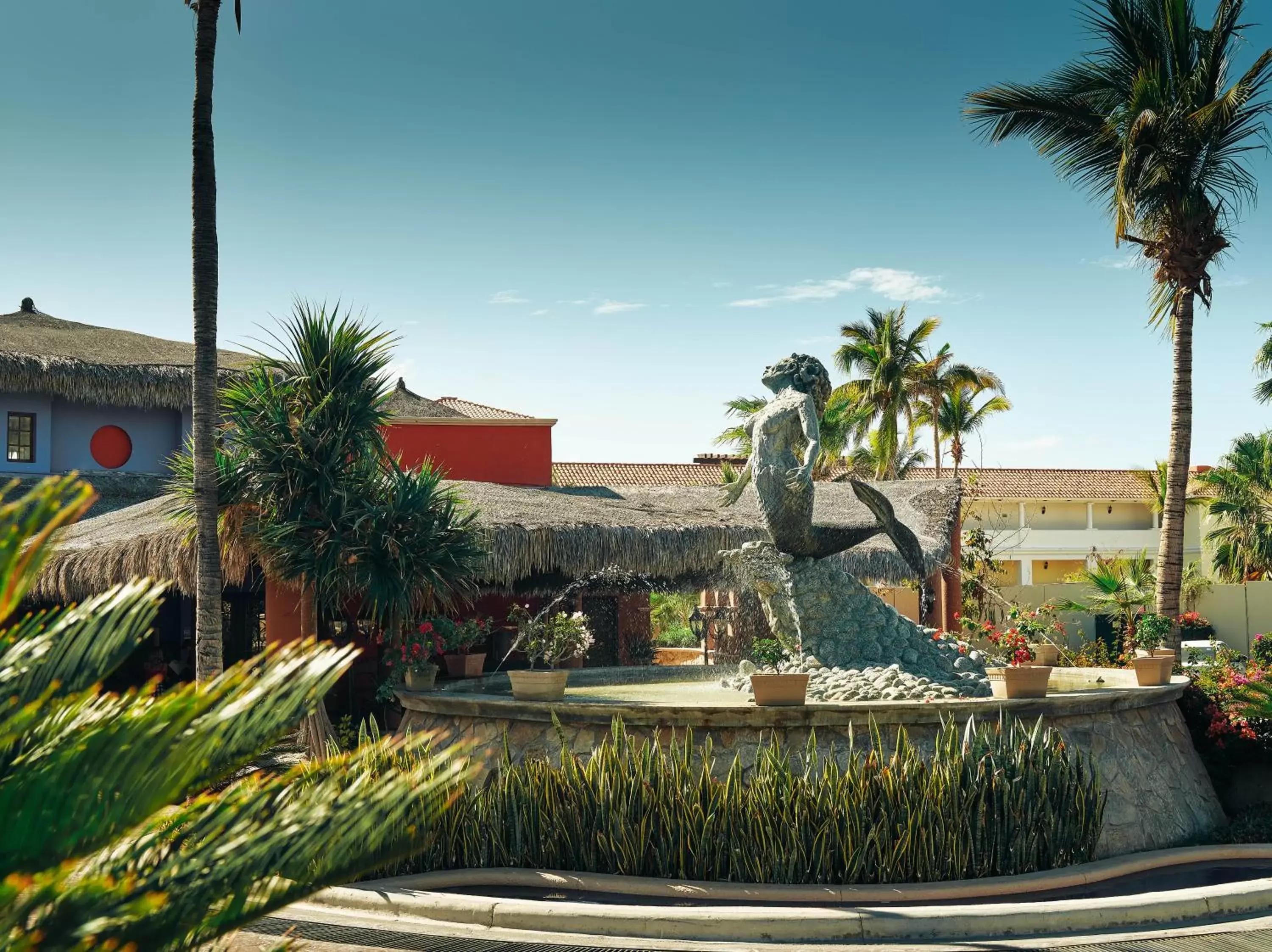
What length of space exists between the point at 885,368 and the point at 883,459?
119 inches

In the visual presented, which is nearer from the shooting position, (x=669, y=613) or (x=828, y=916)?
(x=828, y=916)

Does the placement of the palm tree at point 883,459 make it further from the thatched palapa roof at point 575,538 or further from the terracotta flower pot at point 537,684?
the terracotta flower pot at point 537,684

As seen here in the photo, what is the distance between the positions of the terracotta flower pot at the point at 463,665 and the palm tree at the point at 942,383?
2777 cm

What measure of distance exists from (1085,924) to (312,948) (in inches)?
181

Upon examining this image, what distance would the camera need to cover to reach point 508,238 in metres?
17.3

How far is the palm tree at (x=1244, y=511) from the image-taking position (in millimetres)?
31828

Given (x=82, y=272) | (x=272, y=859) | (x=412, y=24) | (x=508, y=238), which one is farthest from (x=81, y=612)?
(x=82, y=272)

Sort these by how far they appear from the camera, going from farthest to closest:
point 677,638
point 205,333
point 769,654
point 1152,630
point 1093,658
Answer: point 677,638
point 1093,658
point 1152,630
point 769,654
point 205,333

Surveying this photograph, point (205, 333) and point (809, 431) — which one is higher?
point (205, 333)

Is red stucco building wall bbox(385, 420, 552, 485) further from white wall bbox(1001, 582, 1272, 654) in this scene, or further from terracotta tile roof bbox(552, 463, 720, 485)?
terracotta tile roof bbox(552, 463, 720, 485)

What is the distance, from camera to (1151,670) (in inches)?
423

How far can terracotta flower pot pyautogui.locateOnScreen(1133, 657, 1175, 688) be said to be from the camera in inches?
420

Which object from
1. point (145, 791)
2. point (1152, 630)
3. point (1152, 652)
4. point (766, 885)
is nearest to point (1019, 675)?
point (766, 885)

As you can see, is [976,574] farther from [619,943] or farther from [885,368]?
[619,943]
